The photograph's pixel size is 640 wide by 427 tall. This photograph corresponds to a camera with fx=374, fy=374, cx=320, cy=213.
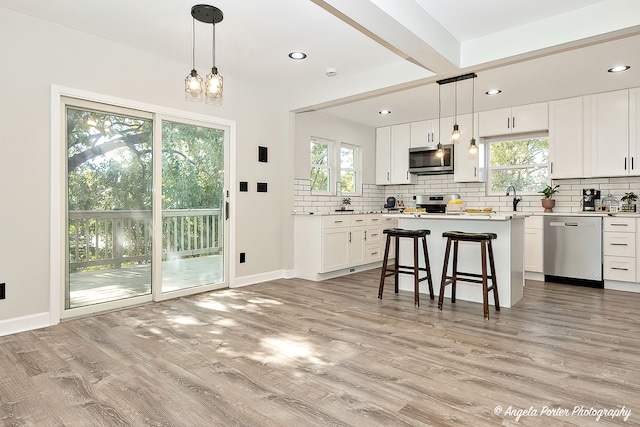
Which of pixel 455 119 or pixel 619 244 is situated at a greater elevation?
pixel 455 119

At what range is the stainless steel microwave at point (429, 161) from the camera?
19.9 feet

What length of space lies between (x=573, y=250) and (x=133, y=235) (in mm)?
5184

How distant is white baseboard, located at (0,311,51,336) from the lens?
2.93m

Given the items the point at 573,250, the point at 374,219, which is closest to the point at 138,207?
the point at 374,219

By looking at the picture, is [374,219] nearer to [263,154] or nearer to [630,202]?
[263,154]

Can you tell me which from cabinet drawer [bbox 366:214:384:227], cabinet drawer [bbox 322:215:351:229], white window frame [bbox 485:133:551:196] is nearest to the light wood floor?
cabinet drawer [bbox 322:215:351:229]

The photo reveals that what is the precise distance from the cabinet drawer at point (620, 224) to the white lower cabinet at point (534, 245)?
28.2 inches

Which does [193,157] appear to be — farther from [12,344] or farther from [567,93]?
[567,93]

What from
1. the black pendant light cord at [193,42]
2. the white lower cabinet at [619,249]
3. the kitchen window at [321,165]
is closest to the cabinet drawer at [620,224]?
the white lower cabinet at [619,249]

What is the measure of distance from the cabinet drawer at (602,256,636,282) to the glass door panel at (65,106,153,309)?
17.4ft

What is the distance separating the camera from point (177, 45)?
361 centimetres

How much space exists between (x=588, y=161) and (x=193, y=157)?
5009mm

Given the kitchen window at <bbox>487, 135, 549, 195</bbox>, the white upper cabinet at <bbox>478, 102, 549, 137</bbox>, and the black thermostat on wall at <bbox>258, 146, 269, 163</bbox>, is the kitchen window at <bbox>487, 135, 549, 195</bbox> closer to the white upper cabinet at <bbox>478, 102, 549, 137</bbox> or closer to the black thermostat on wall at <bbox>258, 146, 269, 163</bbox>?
Result: the white upper cabinet at <bbox>478, 102, 549, 137</bbox>

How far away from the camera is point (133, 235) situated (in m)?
3.76
